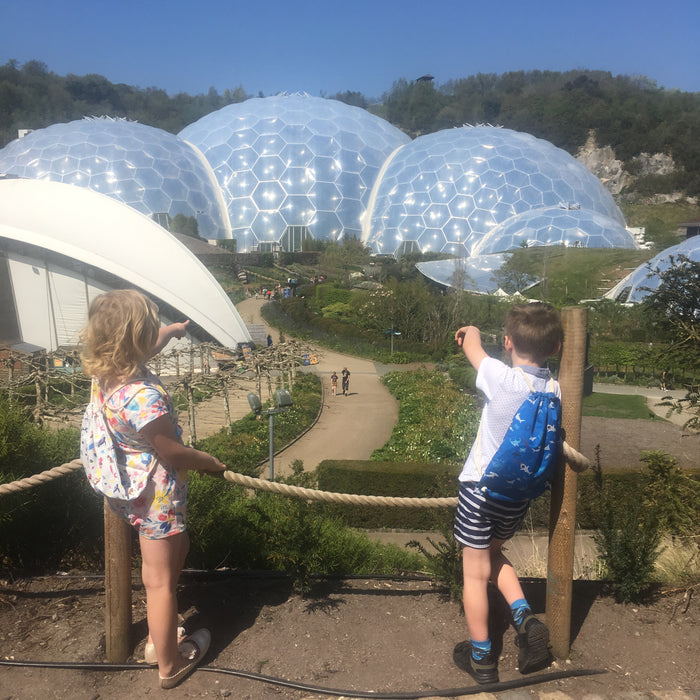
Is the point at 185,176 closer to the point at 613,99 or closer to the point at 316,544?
the point at 316,544

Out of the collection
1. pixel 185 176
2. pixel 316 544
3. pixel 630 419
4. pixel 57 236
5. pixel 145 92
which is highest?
pixel 145 92

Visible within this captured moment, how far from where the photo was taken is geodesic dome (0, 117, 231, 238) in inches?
1430

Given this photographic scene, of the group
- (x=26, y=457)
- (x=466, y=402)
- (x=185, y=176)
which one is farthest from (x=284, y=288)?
(x=26, y=457)

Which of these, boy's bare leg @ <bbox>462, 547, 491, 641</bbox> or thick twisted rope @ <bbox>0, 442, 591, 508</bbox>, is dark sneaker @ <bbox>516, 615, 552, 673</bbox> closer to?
boy's bare leg @ <bbox>462, 547, 491, 641</bbox>

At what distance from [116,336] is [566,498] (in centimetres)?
178

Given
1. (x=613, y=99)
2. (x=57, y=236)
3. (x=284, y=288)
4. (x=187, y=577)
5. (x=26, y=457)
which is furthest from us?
(x=613, y=99)

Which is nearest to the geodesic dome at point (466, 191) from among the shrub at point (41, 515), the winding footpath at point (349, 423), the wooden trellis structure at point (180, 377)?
the winding footpath at point (349, 423)

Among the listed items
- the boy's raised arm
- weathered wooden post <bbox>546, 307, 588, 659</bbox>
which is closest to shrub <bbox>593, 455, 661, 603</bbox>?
weathered wooden post <bbox>546, 307, 588, 659</bbox>

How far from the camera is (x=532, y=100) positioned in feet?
254

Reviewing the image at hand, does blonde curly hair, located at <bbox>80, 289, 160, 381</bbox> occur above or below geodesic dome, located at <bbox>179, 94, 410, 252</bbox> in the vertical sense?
below

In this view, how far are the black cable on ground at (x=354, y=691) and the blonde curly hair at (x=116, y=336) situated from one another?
3.82ft

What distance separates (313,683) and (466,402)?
1112 cm

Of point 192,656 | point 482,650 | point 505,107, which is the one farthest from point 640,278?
point 505,107

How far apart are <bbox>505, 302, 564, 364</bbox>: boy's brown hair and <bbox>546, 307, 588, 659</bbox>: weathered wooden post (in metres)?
0.10
